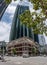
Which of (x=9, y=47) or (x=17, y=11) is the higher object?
(x=17, y=11)

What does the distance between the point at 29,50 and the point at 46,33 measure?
10429cm

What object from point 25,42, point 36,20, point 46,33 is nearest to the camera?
point 36,20

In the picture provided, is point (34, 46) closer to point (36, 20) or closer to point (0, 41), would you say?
point (0, 41)

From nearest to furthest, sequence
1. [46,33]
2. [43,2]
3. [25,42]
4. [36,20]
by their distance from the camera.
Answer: [43,2] < [36,20] < [46,33] < [25,42]

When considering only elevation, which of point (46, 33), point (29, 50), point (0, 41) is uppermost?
point (0, 41)

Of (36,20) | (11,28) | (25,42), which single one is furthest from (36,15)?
(11,28)

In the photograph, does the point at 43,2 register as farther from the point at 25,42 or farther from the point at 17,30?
the point at 17,30

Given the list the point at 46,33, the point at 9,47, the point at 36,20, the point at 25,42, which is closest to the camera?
the point at 36,20

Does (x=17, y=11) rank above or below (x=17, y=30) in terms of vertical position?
above

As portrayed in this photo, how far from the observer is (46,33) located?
1448 centimetres

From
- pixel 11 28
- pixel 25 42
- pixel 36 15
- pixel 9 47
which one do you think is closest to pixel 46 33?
pixel 36 15

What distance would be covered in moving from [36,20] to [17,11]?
402ft

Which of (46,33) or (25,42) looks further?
(25,42)

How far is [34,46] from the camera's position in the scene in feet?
397
